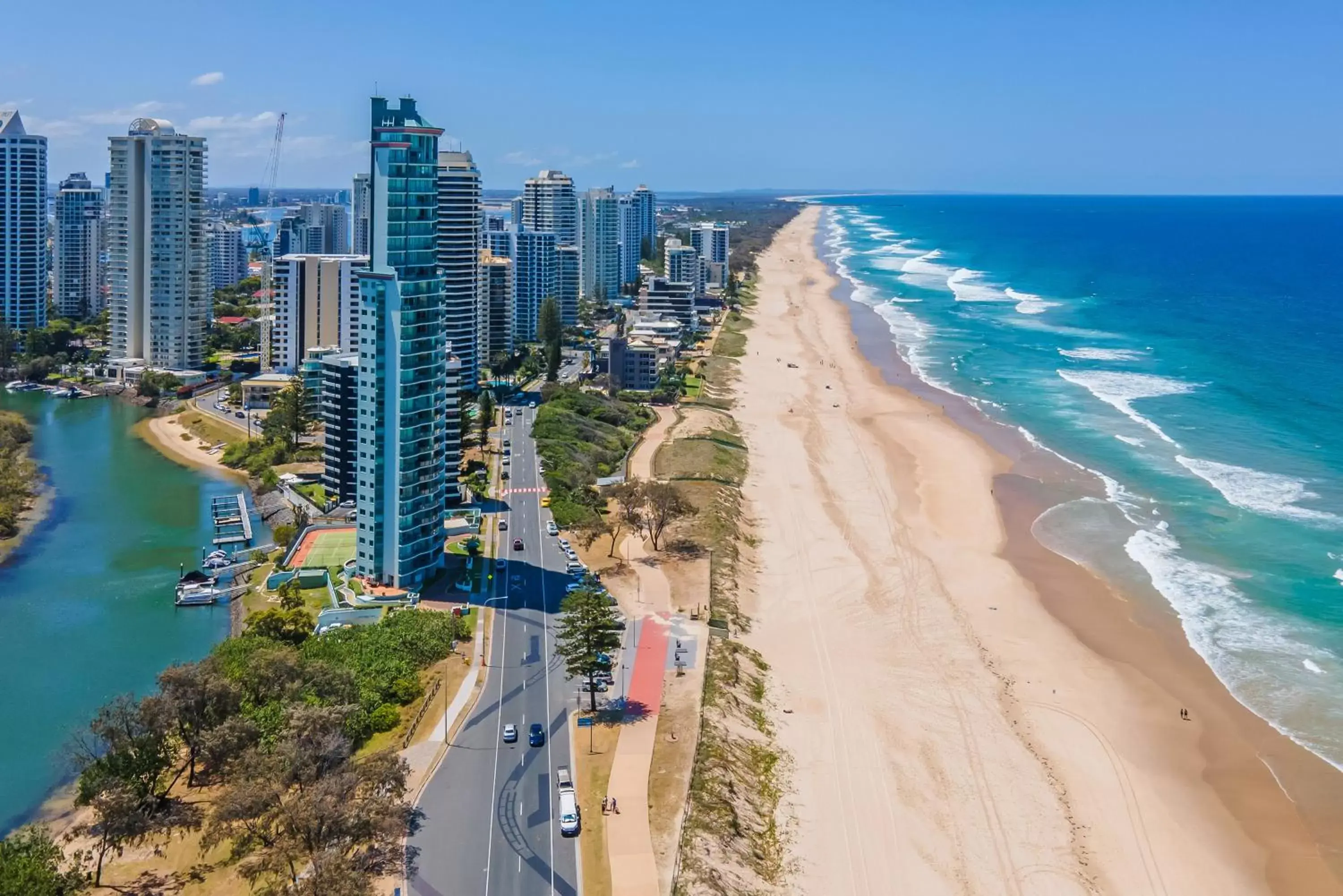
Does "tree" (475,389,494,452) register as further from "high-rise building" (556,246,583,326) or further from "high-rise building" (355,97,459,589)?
"high-rise building" (556,246,583,326)

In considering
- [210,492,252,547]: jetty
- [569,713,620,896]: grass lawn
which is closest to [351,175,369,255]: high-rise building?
[210,492,252,547]: jetty

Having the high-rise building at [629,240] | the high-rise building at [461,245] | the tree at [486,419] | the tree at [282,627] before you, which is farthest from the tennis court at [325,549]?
the high-rise building at [629,240]

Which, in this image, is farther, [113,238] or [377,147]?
[113,238]

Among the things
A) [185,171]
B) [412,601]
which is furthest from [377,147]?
[185,171]

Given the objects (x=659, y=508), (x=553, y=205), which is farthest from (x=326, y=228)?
(x=659, y=508)

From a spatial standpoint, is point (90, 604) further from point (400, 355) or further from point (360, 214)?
point (360, 214)

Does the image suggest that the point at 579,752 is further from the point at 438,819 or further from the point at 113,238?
the point at 113,238
